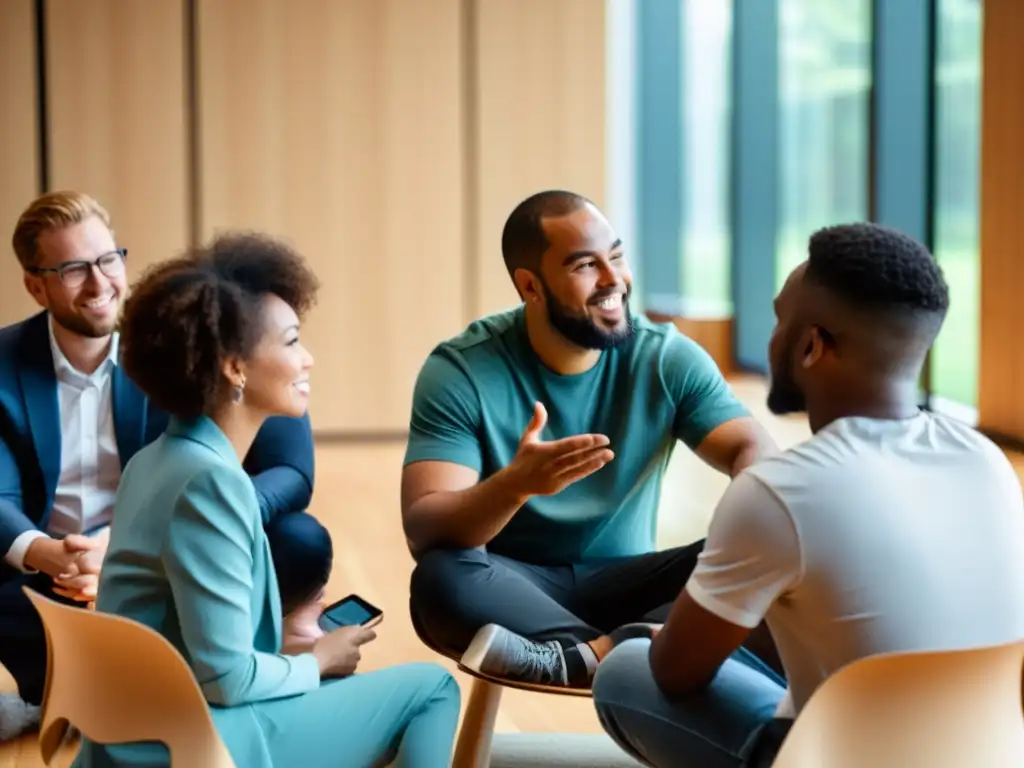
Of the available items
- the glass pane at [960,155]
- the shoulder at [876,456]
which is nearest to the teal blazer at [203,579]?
the shoulder at [876,456]

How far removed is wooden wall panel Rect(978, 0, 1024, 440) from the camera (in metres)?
6.29

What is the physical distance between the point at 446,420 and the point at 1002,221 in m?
4.57

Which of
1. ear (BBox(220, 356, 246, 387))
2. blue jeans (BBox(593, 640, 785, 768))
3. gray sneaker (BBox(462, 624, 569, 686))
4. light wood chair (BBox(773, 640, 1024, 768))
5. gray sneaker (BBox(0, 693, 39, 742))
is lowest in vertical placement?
gray sneaker (BBox(0, 693, 39, 742))

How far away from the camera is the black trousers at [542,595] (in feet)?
7.64

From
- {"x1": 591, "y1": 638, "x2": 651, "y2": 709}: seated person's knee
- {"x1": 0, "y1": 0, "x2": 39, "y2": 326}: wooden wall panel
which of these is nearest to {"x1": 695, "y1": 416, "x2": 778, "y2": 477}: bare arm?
{"x1": 591, "y1": 638, "x2": 651, "y2": 709}: seated person's knee

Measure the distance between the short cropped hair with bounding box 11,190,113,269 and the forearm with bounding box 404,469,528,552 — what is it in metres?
0.95

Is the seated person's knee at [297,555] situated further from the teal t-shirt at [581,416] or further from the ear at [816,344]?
the ear at [816,344]

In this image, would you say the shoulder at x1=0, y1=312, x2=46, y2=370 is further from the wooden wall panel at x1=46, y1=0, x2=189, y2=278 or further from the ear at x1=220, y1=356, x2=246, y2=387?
the wooden wall panel at x1=46, y1=0, x2=189, y2=278

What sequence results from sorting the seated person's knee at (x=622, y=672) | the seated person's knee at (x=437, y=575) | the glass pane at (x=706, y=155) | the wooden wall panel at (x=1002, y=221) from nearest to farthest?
the seated person's knee at (x=622, y=672), the seated person's knee at (x=437, y=575), the wooden wall panel at (x=1002, y=221), the glass pane at (x=706, y=155)

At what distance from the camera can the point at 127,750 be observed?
178 cm

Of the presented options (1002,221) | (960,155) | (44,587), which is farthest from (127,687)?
(960,155)

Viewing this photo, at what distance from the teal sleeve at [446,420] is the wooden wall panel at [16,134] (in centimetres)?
440

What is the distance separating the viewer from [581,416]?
2580 mm

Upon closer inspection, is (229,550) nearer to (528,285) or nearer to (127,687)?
(127,687)
